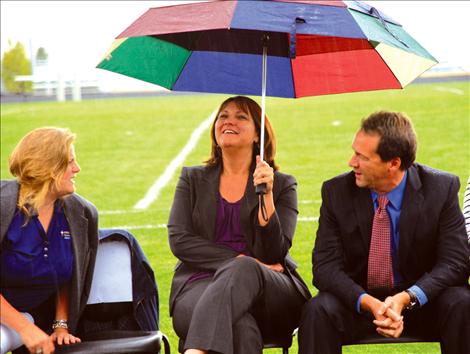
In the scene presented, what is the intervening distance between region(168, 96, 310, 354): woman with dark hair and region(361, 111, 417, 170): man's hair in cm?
59

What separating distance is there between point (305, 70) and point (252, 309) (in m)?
1.62

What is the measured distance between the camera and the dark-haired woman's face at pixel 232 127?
5.94 meters

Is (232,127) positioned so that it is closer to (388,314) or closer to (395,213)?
(395,213)

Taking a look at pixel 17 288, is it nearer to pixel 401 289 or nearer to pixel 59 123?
pixel 401 289

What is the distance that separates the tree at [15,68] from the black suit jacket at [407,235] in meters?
55.8

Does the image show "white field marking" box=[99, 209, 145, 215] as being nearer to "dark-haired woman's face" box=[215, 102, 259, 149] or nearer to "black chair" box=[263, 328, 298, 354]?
"dark-haired woman's face" box=[215, 102, 259, 149]

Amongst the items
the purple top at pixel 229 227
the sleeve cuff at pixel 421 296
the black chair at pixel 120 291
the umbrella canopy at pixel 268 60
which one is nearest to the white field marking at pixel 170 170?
the umbrella canopy at pixel 268 60

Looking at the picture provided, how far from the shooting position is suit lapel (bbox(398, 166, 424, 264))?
216 inches

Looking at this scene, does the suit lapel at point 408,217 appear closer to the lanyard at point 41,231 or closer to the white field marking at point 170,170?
the lanyard at point 41,231

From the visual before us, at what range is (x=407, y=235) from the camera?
5.50 metres

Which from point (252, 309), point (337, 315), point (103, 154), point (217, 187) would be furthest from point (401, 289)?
point (103, 154)

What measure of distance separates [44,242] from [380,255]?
5.76ft

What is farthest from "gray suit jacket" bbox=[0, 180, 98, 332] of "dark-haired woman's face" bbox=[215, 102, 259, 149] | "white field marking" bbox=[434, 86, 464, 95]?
"white field marking" bbox=[434, 86, 464, 95]

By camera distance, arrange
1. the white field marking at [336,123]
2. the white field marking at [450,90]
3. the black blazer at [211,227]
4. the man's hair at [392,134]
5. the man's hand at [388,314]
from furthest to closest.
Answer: the white field marking at [450,90]
the white field marking at [336,123]
the black blazer at [211,227]
the man's hair at [392,134]
the man's hand at [388,314]
